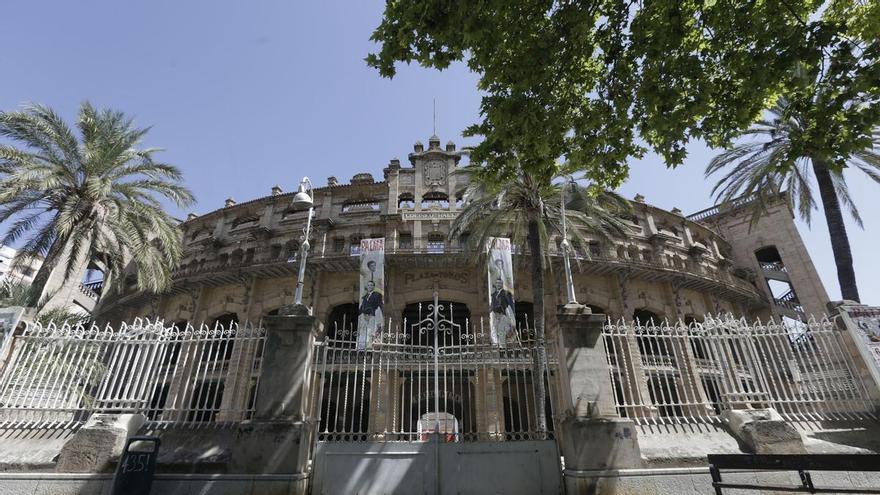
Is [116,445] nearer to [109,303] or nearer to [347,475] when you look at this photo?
[347,475]

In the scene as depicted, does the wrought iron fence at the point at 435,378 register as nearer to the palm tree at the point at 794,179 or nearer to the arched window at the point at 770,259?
the palm tree at the point at 794,179

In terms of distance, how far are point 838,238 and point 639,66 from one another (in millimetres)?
10779

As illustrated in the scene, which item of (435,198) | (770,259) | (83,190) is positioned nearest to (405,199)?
(435,198)

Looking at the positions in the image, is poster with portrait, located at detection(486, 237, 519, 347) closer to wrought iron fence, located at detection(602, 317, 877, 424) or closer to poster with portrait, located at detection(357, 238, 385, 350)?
poster with portrait, located at detection(357, 238, 385, 350)

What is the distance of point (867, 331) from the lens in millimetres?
7227

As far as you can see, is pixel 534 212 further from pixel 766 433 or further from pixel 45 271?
pixel 45 271

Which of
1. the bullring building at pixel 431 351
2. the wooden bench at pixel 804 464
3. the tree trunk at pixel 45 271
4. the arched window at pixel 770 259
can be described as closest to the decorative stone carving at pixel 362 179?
the bullring building at pixel 431 351

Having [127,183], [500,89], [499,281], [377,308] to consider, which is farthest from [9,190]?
[499,281]

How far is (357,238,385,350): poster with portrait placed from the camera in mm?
17188

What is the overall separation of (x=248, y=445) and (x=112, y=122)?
12363 mm

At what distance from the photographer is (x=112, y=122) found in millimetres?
13430

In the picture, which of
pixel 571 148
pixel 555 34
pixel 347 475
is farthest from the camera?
pixel 571 148

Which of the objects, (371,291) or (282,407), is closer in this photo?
(282,407)

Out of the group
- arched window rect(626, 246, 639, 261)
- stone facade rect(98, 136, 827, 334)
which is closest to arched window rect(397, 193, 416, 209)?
stone facade rect(98, 136, 827, 334)
